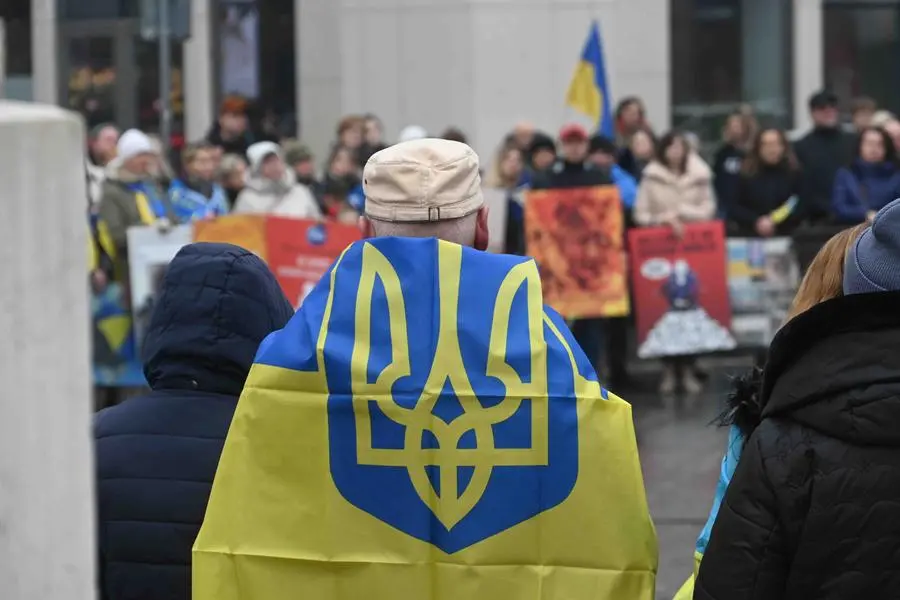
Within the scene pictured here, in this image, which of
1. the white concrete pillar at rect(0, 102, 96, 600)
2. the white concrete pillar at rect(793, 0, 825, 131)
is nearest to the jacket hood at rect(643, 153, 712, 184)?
the white concrete pillar at rect(793, 0, 825, 131)

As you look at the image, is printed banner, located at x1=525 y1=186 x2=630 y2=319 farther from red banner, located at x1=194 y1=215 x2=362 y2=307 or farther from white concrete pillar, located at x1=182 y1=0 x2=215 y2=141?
white concrete pillar, located at x1=182 y1=0 x2=215 y2=141

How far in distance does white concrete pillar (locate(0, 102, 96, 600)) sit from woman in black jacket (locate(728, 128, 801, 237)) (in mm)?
12861

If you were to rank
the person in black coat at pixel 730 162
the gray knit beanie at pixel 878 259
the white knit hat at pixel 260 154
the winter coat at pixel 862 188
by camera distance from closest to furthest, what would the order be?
the gray knit beanie at pixel 878 259
the white knit hat at pixel 260 154
the winter coat at pixel 862 188
the person in black coat at pixel 730 162

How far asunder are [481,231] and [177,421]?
0.70 meters

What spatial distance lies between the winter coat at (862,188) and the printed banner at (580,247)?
161 cm

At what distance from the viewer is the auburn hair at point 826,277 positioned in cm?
322

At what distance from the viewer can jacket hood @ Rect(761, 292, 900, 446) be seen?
2.97m

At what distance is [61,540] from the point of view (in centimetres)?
180

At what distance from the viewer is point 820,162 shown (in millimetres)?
14977

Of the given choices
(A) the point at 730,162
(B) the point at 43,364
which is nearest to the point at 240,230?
(A) the point at 730,162

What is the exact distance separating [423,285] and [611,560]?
0.54 meters

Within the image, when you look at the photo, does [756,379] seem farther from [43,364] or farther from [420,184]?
[43,364]

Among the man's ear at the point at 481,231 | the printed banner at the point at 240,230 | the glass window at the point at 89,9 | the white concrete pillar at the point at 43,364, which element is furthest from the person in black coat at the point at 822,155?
the white concrete pillar at the point at 43,364

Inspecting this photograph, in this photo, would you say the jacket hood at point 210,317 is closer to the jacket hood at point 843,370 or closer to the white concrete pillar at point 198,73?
the jacket hood at point 843,370
